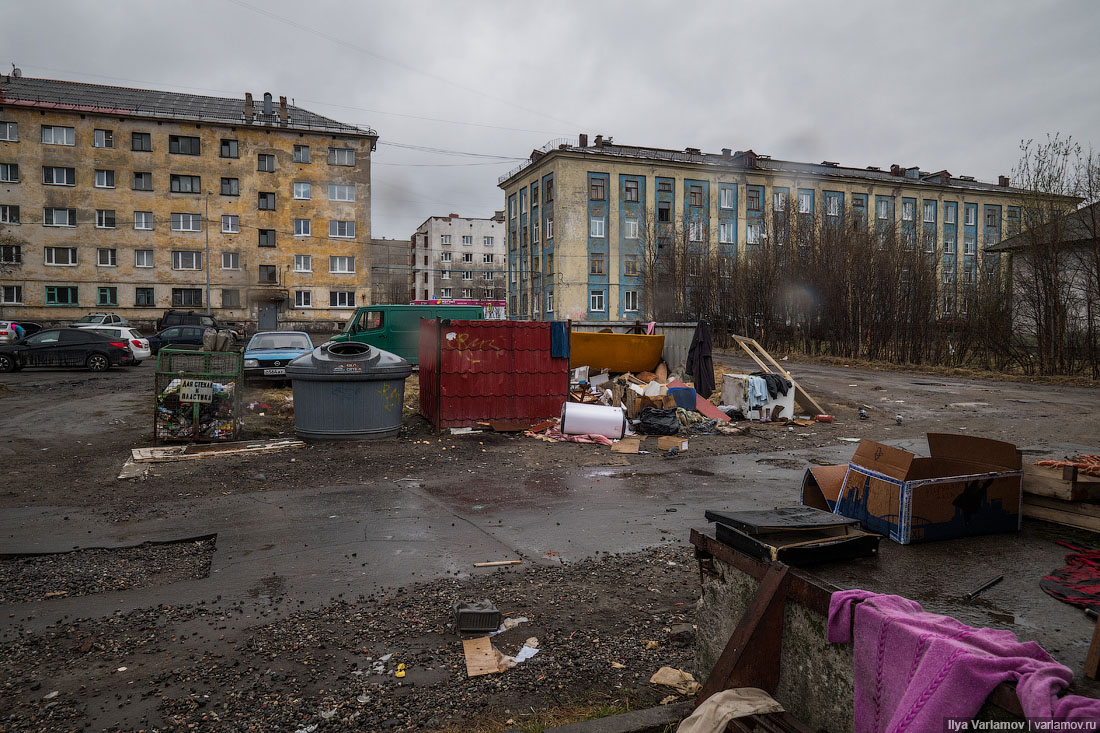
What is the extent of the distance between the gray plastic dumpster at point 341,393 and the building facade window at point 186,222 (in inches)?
1710

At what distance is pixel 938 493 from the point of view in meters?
3.68

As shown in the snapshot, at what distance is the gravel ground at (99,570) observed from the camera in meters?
4.79

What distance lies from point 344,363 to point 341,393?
1.60 feet

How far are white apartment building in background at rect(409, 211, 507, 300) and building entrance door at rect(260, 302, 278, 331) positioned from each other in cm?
4796

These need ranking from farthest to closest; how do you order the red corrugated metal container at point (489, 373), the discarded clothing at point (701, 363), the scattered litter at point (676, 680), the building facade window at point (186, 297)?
the building facade window at point (186, 297) < the discarded clothing at point (701, 363) < the red corrugated metal container at point (489, 373) < the scattered litter at point (676, 680)

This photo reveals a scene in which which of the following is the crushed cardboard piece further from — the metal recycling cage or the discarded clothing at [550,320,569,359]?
the metal recycling cage

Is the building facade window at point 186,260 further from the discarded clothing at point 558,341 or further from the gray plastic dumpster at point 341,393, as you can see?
the discarded clothing at point 558,341

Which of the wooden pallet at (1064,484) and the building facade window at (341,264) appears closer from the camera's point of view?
the wooden pallet at (1064,484)

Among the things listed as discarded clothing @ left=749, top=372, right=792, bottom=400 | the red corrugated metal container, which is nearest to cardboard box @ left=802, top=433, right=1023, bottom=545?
the red corrugated metal container

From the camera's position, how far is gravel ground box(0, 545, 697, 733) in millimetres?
3189

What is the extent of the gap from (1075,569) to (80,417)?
15516mm

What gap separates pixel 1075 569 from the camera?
3.25 meters

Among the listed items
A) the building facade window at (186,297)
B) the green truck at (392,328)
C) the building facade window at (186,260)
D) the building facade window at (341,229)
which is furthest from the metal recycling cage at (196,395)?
the building facade window at (186,260)

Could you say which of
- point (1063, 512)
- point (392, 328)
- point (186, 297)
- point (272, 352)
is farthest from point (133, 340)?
point (1063, 512)
